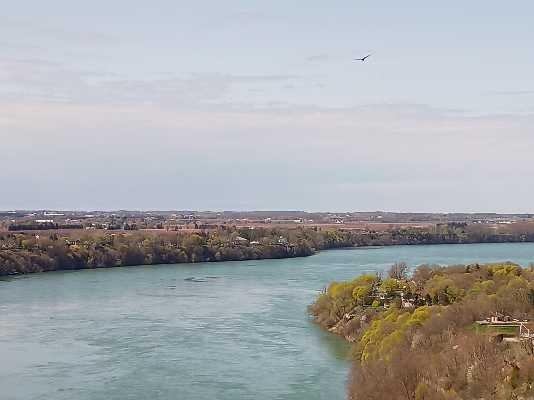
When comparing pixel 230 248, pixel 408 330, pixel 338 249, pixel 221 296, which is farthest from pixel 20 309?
pixel 338 249

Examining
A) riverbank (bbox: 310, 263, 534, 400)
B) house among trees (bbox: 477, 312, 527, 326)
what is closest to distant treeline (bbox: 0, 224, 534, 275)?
riverbank (bbox: 310, 263, 534, 400)

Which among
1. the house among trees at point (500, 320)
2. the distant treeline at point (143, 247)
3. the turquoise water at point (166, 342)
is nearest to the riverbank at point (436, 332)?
the house among trees at point (500, 320)

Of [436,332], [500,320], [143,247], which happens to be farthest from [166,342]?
[143,247]

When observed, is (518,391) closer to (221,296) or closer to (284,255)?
(221,296)

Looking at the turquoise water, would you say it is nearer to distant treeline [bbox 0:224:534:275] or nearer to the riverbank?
the riverbank

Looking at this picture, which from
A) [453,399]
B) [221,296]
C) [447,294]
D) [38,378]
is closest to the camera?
[453,399]

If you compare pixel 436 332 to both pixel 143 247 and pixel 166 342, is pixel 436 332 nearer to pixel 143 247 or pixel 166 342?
pixel 166 342
